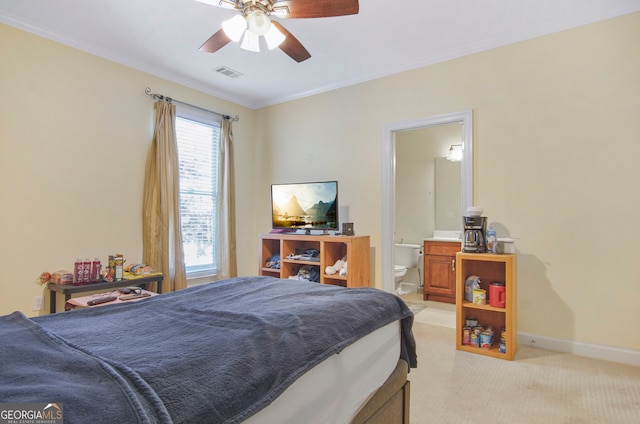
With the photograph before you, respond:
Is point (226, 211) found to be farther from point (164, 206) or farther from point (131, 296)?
point (131, 296)

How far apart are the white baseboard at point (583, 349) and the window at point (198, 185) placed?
363 cm

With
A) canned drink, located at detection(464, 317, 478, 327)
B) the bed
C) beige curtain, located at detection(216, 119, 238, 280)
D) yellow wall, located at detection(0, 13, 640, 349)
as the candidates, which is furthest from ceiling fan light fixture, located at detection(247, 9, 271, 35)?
canned drink, located at detection(464, 317, 478, 327)

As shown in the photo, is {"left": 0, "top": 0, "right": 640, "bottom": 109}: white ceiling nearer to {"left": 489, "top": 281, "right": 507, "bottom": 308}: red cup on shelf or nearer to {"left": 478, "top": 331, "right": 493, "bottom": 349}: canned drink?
{"left": 489, "top": 281, "right": 507, "bottom": 308}: red cup on shelf

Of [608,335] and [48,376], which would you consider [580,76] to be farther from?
[48,376]

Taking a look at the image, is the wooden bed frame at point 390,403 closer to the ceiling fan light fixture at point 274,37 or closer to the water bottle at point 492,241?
the water bottle at point 492,241

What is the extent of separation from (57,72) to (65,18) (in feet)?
1.63

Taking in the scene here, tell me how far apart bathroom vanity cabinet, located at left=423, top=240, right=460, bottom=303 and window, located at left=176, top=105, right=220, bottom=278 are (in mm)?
→ 2988

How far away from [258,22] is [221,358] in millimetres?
2002

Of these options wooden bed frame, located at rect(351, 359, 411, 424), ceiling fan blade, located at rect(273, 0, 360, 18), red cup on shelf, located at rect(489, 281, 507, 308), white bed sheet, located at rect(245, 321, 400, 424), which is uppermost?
ceiling fan blade, located at rect(273, 0, 360, 18)

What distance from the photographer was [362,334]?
1.33 metres

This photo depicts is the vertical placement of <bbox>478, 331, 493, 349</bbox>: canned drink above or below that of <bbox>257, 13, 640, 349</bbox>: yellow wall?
below

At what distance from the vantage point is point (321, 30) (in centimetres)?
303

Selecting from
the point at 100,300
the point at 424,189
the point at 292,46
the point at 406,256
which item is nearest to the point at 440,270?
the point at 406,256

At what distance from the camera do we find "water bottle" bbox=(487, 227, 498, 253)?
9.56ft
